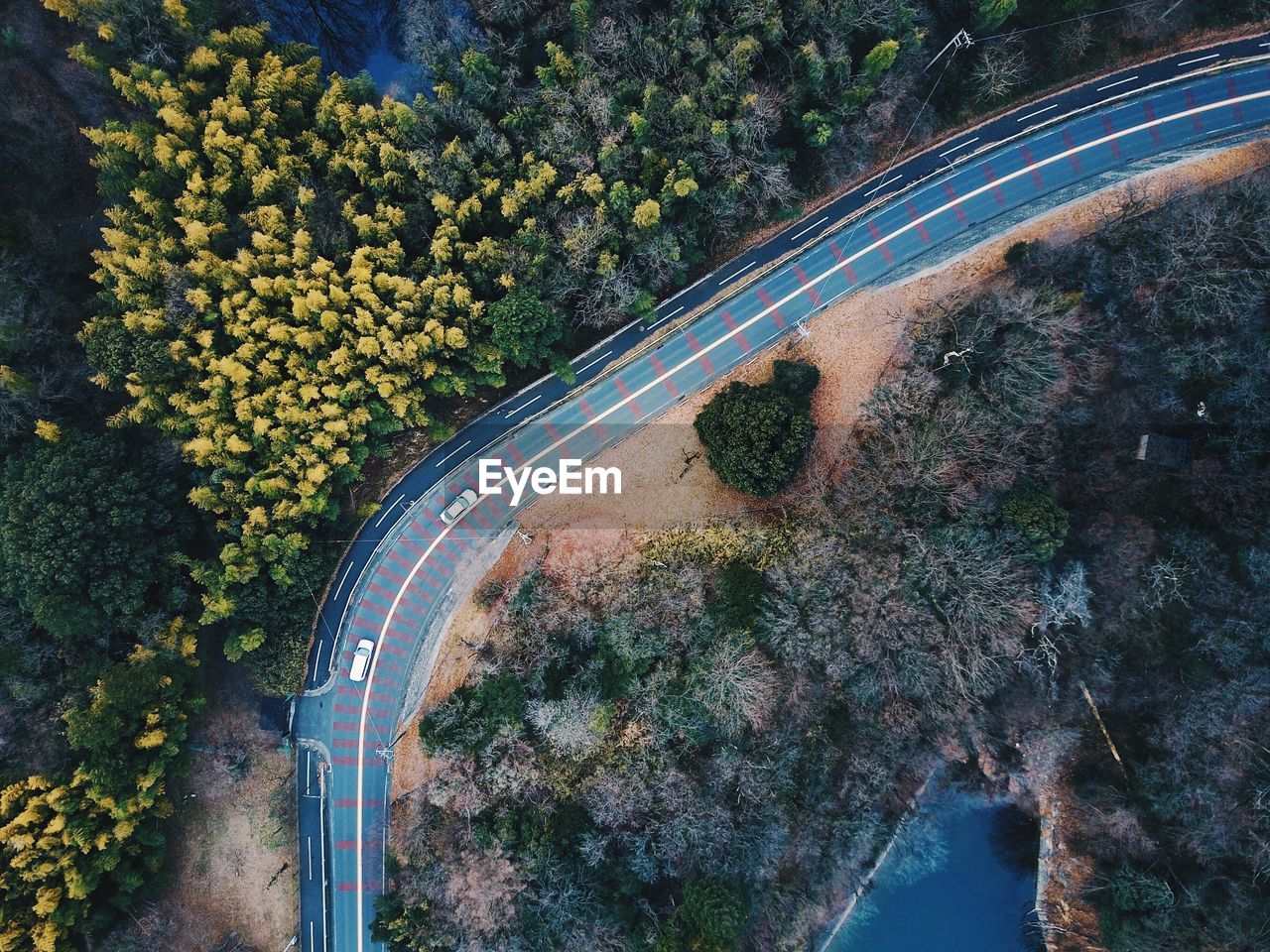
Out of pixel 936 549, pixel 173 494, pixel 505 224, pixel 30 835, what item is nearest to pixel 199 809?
pixel 30 835

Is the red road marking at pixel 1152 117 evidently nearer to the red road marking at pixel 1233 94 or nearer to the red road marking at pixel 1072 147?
the red road marking at pixel 1233 94

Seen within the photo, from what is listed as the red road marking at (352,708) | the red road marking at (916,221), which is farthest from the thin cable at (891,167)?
the red road marking at (352,708)

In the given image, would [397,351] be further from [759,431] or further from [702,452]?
[759,431]

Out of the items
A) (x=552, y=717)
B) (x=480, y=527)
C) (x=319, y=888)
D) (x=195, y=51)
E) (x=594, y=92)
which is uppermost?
(x=195, y=51)

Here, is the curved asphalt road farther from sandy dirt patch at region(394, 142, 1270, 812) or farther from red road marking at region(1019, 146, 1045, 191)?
sandy dirt patch at region(394, 142, 1270, 812)

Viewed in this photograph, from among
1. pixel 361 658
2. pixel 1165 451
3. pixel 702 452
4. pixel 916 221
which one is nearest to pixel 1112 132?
pixel 916 221

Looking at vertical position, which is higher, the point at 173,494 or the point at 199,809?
the point at 173,494

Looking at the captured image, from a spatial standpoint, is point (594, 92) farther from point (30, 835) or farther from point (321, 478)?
point (30, 835)
